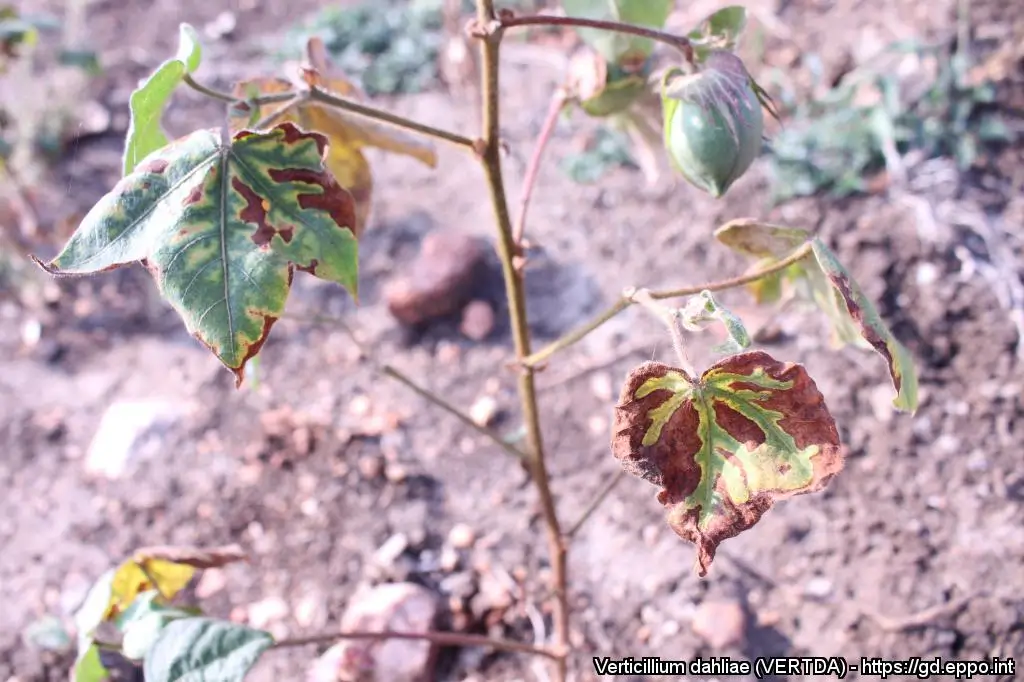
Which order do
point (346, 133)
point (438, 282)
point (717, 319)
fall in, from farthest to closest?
1. point (438, 282)
2. point (346, 133)
3. point (717, 319)

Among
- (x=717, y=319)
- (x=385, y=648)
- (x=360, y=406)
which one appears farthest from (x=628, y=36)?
(x=360, y=406)

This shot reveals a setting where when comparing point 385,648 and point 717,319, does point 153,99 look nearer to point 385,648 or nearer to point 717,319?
point 717,319

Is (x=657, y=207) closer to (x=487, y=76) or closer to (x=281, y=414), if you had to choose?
(x=281, y=414)

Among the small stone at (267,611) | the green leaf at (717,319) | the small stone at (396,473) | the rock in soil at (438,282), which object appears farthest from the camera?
the rock in soil at (438,282)

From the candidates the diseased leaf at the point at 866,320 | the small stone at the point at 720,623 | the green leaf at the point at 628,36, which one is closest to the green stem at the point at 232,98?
the green leaf at the point at 628,36

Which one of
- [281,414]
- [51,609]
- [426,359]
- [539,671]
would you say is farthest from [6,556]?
[539,671]

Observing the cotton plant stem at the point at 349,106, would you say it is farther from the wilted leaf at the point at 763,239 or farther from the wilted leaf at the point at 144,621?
the wilted leaf at the point at 144,621
